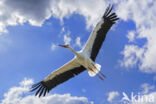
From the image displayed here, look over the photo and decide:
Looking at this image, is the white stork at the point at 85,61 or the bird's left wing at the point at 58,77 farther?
the bird's left wing at the point at 58,77

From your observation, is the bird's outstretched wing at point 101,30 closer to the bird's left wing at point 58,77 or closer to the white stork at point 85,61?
the white stork at point 85,61

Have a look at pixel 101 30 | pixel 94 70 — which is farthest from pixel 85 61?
pixel 101 30

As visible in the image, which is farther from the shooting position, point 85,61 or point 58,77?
point 58,77

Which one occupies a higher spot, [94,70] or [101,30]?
[101,30]

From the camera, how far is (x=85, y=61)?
33.3ft

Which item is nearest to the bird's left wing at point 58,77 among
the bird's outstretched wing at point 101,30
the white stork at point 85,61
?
the white stork at point 85,61

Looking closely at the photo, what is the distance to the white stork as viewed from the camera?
1009 cm

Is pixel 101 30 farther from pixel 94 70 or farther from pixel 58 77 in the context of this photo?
pixel 58 77

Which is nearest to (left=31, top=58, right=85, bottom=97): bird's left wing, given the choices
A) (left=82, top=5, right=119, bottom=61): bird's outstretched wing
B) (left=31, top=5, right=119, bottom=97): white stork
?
(left=31, top=5, right=119, bottom=97): white stork

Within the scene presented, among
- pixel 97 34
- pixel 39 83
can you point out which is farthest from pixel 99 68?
pixel 39 83

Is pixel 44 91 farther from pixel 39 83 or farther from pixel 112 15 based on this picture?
pixel 112 15

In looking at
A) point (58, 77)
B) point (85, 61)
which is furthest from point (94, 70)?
point (58, 77)

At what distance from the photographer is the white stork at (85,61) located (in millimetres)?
10086

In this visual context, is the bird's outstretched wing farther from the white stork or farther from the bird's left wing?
the bird's left wing
